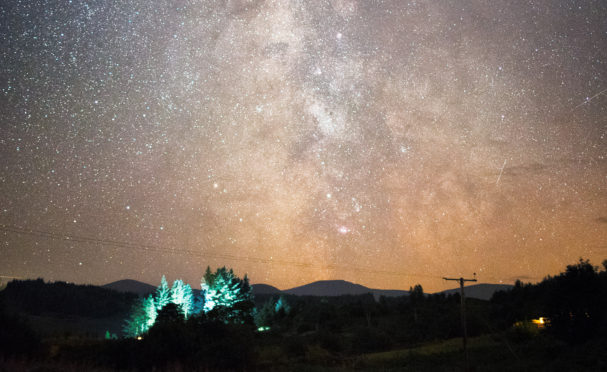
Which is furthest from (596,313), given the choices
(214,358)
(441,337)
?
(214,358)

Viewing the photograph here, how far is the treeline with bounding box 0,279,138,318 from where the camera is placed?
141 m

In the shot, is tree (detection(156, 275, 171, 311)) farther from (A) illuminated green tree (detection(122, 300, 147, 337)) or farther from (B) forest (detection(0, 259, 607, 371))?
(B) forest (detection(0, 259, 607, 371))

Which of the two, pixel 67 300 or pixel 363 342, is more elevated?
pixel 67 300

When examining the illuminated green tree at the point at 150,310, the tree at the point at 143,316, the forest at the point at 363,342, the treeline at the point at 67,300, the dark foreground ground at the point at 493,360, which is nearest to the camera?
the forest at the point at 363,342

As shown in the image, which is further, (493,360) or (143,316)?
A: (143,316)

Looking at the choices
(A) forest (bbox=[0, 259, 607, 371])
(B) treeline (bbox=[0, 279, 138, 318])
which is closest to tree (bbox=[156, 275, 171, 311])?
(A) forest (bbox=[0, 259, 607, 371])

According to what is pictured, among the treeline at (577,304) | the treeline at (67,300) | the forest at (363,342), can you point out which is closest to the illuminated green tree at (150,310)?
the forest at (363,342)

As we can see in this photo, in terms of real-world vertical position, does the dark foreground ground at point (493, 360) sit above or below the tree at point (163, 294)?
below

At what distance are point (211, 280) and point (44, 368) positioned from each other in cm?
8251

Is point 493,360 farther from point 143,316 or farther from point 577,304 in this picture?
point 143,316

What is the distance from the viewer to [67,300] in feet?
487

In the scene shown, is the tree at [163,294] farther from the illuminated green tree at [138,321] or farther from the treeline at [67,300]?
the treeline at [67,300]

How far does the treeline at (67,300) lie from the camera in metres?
141

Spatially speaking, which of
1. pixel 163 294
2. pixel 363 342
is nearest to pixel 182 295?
pixel 163 294
